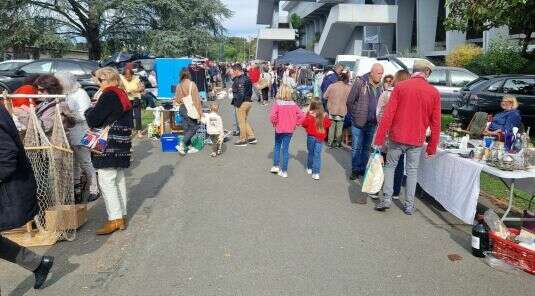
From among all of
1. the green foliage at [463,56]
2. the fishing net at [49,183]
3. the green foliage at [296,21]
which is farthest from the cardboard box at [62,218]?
the green foliage at [296,21]

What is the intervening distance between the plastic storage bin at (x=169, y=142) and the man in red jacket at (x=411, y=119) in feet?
18.3

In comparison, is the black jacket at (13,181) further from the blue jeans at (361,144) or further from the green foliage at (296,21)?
the green foliage at (296,21)

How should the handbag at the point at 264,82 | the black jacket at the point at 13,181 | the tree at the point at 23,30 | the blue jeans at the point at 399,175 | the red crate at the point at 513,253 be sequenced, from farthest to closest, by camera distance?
the tree at the point at 23,30 < the handbag at the point at 264,82 < the blue jeans at the point at 399,175 < the red crate at the point at 513,253 < the black jacket at the point at 13,181

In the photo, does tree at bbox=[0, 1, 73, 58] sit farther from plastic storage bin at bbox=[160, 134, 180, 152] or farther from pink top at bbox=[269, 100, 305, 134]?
pink top at bbox=[269, 100, 305, 134]

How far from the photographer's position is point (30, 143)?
5305 mm

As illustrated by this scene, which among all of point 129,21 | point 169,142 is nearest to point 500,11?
point 169,142

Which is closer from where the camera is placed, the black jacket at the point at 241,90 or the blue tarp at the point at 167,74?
the black jacket at the point at 241,90

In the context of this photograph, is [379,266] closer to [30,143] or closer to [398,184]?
[398,184]

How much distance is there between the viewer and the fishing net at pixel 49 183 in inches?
206

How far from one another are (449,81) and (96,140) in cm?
1473

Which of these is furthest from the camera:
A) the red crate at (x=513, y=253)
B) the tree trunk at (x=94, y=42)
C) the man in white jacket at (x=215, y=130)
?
the tree trunk at (x=94, y=42)

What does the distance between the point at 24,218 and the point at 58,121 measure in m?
2.14

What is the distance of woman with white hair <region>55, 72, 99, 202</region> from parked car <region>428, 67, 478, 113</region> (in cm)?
1329

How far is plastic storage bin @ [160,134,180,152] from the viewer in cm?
1052
